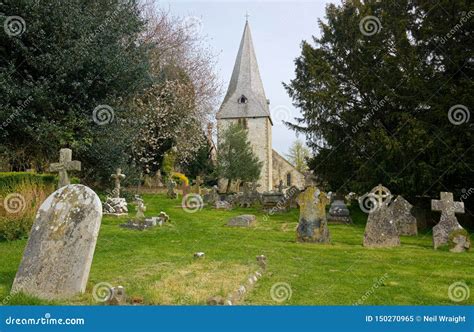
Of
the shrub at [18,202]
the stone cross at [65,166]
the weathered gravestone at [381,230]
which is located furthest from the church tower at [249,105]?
the stone cross at [65,166]

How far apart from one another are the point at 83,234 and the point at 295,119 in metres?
19.4

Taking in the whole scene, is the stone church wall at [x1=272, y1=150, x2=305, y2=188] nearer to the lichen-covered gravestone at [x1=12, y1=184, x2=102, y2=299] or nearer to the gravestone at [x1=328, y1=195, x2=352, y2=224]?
the gravestone at [x1=328, y1=195, x2=352, y2=224]

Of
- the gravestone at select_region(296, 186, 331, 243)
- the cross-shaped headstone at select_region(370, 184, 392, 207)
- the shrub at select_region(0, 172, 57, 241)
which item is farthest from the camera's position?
the cross-shaped headstone at select_region(370, 184, 392, 207)

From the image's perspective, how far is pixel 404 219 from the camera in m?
14.4

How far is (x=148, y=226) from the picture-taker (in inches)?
486

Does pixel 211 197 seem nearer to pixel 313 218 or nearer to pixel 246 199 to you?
pixel 246 199

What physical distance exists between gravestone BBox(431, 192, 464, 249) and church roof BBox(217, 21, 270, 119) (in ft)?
127

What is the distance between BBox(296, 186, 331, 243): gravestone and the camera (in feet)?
36.2

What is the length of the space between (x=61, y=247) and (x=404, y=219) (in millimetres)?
11792

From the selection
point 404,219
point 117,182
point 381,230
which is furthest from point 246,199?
point 381,230

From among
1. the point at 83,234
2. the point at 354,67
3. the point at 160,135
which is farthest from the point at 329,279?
the point at 160,135

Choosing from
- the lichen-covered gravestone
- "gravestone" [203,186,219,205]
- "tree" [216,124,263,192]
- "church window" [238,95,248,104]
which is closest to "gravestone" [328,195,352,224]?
"gravestone" [203,186,219,205]

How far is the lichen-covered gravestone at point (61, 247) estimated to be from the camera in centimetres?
570

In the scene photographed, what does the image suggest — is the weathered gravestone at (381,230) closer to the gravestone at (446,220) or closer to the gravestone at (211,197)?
the gravestone at (446,220)
